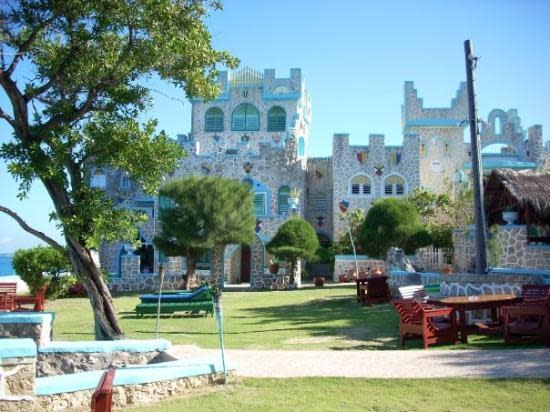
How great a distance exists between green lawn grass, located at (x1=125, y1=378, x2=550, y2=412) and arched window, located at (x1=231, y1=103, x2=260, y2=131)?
102ft

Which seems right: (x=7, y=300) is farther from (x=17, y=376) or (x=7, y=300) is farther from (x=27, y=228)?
(x=17, y=376)

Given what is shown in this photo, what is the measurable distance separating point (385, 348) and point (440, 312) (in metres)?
1.12

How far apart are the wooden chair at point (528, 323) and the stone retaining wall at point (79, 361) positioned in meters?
5.82

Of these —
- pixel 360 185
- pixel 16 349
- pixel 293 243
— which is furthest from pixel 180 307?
pixel 360 185

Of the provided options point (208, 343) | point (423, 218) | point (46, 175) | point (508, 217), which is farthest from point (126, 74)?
point (423, 218)

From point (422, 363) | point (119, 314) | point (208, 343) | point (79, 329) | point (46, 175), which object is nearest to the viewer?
point (422, 363)

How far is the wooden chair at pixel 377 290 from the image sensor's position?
54.1ft

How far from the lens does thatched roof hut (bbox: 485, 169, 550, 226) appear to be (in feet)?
53.3

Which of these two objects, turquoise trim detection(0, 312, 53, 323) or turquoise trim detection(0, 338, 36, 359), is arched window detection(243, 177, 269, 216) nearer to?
turquoise trim detection(0, 312, 53, 323)

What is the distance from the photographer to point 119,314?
1617 cm

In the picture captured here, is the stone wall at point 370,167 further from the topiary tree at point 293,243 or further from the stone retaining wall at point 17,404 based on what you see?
the stone retaining wall at point 17,404

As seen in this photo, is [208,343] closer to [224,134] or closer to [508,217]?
[508,217]

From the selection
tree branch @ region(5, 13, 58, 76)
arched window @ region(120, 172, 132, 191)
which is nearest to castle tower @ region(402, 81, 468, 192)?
arched window @ region(120, 172, 132, 191)

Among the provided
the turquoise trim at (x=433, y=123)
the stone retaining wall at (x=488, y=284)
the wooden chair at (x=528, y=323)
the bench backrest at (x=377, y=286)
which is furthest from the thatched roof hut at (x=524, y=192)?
the turquoise trim at (x=433, y=123)
